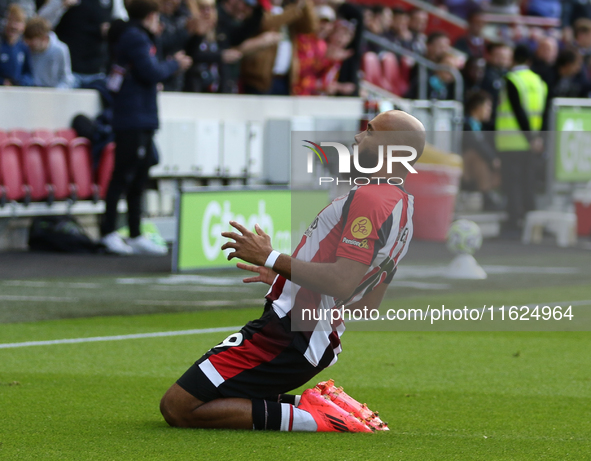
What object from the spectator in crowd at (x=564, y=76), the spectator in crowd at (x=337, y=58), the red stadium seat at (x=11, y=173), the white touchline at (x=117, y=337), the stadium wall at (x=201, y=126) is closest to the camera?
the white touchline at (x=117, y=337)

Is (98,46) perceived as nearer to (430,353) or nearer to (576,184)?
(576,184)

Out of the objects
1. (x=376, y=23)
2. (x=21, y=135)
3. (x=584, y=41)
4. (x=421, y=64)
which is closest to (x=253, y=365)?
(x=21, y=135)

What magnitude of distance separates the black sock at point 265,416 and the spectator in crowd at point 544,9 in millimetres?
22385

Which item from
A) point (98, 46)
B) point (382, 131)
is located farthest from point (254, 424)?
point (98, 46)

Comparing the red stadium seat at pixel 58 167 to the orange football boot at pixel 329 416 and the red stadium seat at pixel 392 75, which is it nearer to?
the red stadium seat at pixel 392 75

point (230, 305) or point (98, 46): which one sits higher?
point (98, 46)

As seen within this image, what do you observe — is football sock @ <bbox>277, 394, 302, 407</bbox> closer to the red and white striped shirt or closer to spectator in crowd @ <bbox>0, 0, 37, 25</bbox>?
the red and white striped shirt

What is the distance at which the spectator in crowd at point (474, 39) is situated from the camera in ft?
65.2

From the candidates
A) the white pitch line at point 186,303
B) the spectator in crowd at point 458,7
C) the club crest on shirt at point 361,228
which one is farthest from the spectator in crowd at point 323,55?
the club crest on shirt at point 361,228

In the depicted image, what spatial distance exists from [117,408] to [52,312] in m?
3.15

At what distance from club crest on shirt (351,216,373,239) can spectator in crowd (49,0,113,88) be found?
30.9 feet

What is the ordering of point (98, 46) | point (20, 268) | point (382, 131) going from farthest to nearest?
point (98, 46)
point (20, 268)
point (382, 131)

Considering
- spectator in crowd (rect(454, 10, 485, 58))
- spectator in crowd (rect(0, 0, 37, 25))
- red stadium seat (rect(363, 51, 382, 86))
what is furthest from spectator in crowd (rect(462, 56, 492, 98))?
spectator in crowd (rect(0, 0, 37, 25))

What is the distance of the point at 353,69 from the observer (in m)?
16.1
